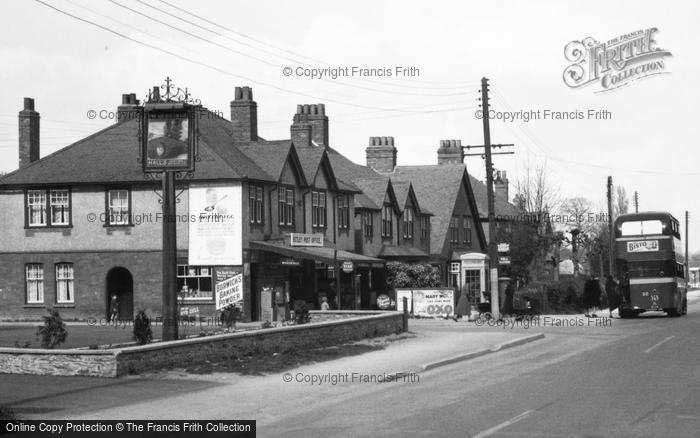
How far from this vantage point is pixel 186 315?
140 ft

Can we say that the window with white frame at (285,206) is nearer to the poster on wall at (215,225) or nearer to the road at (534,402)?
the poster on wall at (215,225)

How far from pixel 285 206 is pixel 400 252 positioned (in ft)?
46.5

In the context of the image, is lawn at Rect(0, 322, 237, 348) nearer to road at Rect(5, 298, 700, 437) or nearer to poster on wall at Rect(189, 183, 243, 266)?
poster on wall at Rect(189, 183, 243, 266)

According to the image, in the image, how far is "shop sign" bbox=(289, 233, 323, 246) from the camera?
45.8 metres

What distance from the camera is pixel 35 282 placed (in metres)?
46.5

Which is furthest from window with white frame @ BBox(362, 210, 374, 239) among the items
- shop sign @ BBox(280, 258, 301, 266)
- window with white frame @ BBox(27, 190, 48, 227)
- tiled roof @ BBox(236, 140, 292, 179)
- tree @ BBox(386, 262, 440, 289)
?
window with white frame @ BBox(27, 190, 48, 227)

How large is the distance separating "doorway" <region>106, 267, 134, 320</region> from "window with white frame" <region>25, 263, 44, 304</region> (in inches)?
126

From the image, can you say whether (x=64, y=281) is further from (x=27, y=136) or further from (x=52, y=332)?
(x=52, y=332)

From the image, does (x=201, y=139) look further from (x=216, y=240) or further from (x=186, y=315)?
(x=186, y=315)

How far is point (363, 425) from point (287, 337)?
38.1 ft

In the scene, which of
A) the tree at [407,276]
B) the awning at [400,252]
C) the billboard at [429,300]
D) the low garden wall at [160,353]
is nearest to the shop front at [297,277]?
the tree at [407,276]

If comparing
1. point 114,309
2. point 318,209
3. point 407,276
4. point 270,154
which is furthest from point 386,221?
point 114,309

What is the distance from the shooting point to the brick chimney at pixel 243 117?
1969 inches

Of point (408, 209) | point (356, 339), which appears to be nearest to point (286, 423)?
point (356, 339)
